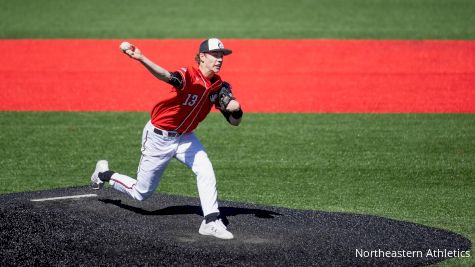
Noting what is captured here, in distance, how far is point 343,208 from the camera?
1002cm

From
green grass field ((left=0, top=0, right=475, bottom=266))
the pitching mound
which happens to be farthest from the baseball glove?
green grass field ((left=0, top=0, right=475, bottom=266))

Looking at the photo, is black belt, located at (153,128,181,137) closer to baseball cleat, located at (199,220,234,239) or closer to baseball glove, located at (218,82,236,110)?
baseball glove, located at (218,82,236,110)

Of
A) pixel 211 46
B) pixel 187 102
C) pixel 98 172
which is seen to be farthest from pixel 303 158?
pixel 211 46

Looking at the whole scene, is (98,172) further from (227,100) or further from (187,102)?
(227,100)

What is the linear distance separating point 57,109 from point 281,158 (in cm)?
509

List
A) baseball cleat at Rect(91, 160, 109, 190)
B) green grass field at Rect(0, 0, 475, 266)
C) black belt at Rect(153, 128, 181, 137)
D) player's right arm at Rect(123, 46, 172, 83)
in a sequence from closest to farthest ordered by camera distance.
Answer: player's right arm at Rect(123, 46, 172, 83)
black belt at Rect(153, 128, 181, 137)
baseball cleat at Rect(91, 160, 109, 190)
green grass field at Rect(0, 0, 475, 266)

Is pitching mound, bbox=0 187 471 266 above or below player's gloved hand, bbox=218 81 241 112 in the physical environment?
below

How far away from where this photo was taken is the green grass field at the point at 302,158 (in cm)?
1045

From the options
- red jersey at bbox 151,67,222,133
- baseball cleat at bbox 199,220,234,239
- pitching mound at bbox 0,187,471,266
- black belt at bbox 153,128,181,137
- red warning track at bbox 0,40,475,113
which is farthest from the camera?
red warning track at bbox 0,40,475,113

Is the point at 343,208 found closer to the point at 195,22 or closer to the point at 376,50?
the point at 376,50

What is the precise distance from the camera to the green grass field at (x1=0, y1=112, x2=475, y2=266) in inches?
411

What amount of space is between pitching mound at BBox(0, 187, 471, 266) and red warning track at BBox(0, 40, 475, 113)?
21.5 ft

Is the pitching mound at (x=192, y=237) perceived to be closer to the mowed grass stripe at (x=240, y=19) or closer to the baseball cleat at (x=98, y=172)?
the baseball cleat at (x=98, y=172)

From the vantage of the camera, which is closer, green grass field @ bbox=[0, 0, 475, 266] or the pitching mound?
the pitching mound
